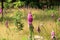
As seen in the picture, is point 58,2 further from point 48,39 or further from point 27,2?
point 48,39

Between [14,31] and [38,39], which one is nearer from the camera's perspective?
[38,39]

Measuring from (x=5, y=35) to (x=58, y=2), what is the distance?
13994mm

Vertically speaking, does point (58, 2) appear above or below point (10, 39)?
below

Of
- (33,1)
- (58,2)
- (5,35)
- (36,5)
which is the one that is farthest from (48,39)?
(58,2)

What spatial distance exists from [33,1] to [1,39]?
12.7m

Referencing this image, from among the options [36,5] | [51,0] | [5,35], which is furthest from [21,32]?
[51,0]

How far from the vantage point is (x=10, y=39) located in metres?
6.50

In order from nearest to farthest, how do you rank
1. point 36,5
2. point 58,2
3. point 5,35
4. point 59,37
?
point 59,37, point 5,35, point 36,5, point 58,2

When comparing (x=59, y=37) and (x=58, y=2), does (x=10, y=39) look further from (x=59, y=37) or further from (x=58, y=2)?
(x=58, y=2)

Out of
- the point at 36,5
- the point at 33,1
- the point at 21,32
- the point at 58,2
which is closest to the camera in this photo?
the point at 21,32

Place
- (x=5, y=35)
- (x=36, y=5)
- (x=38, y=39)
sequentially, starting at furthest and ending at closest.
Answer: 1. (x=36, y=5)
2. (x=5, y=35)
3. (x=38, y=39)

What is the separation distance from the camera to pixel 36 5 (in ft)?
58.7

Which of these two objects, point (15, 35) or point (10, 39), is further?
point (15, 35)

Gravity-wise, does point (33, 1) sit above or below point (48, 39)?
below
